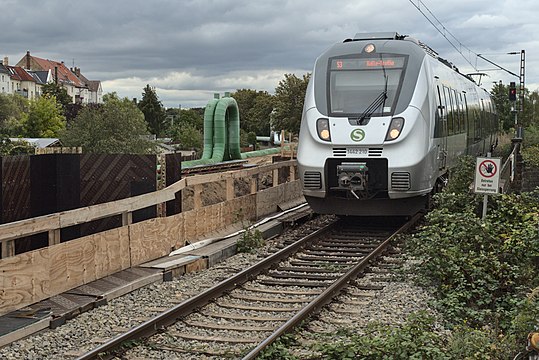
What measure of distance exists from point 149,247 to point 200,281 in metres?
1.16

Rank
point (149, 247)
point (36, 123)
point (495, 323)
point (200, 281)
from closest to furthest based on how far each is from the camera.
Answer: point (495, 323) → point (200, 281) → point (149, 247) → point (36, 123)

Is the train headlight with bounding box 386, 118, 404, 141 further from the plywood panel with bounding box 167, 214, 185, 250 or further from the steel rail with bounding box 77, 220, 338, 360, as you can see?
the plywood panel with bounding box 167, 214, 185, 250

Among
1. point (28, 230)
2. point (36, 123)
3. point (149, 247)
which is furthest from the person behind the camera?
point (36, 123)

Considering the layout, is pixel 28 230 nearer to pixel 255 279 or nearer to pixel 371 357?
pixel 255 279

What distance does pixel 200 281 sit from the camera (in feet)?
33.0

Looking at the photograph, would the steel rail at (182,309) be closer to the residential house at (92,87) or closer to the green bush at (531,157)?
the green bush at (531,157)

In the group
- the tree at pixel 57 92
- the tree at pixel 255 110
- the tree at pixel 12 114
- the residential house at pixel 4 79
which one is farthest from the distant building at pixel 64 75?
the tree at pixel 255 110

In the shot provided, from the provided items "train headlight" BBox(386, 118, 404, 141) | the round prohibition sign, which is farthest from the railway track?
the round prohibition sign

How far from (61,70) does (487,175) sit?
157059 millimetres

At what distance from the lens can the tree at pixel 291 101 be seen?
7094 centimetres

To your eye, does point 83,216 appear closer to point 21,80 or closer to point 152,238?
point 152,238

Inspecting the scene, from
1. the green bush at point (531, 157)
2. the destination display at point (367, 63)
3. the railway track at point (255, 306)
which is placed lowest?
the railway track at point (255, 306)

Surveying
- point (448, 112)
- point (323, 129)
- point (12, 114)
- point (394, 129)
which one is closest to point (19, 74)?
point (12, 114)

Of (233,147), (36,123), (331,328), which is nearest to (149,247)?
(331,328)
